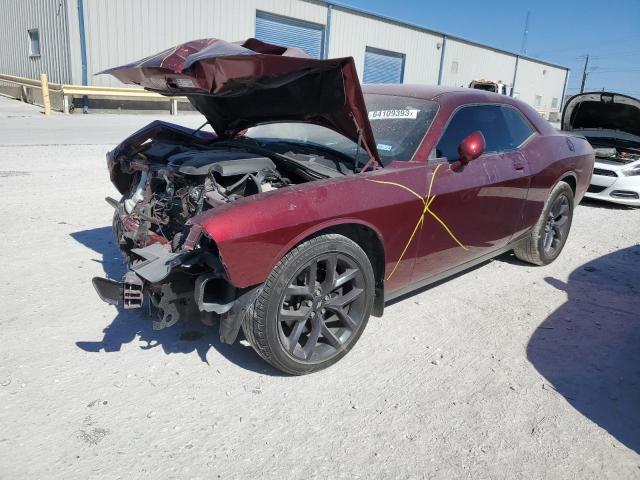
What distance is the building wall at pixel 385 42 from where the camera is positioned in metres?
24.6

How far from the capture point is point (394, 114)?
144 inches

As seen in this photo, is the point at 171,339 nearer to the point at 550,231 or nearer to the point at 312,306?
the point at 312,306

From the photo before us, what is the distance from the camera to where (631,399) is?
288 cm

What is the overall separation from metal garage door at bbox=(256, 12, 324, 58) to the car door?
18888 millimetres

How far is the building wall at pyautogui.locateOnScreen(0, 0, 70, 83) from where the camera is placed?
17.6 meters

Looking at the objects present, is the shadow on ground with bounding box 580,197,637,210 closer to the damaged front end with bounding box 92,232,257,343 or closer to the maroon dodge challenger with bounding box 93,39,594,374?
the maroon dodge challenger with bounding box 93,39,594,374

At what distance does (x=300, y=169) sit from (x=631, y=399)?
7.65 feet

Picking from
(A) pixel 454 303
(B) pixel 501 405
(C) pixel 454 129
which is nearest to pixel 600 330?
(A) pixel 454 303

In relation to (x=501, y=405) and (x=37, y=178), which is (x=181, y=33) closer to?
(x=37, y=178)

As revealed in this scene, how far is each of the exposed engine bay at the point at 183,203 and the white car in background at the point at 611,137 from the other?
6133 millimetres

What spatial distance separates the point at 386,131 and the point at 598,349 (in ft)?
6.81

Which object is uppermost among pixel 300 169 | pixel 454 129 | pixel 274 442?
pixel 454 129

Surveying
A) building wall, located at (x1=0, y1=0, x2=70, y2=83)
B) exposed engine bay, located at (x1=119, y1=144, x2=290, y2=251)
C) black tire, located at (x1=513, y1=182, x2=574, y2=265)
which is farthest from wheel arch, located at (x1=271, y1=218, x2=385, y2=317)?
building wall, located at (x1=0, y1=0, x2=70, y2=83)

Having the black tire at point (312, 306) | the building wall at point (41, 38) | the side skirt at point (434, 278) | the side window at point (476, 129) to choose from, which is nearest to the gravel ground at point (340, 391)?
the black tire at point (312, 306)
